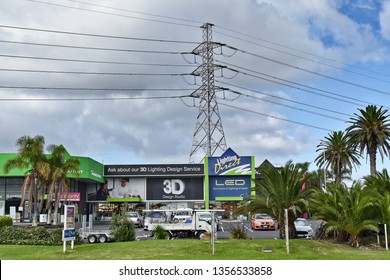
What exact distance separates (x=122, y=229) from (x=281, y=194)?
27.6 ft

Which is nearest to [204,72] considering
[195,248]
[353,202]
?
[353,202]

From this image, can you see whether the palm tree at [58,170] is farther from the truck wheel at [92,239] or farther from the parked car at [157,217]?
the truck wheel at [92,239]

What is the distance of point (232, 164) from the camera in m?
62.7

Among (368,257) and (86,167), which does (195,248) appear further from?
(86,167)

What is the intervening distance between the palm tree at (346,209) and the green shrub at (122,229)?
30.9 ft

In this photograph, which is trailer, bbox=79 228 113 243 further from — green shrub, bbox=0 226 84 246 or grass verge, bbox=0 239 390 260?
grass verge, bbox=0 239 390 260

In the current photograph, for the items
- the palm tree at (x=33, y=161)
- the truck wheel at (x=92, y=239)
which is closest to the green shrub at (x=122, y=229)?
the truck wheel at (x=92, y=239)

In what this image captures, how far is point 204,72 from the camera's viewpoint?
187ft

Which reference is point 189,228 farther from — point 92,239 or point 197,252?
point 197,252

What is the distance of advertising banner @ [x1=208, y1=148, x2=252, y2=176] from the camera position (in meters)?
62.6

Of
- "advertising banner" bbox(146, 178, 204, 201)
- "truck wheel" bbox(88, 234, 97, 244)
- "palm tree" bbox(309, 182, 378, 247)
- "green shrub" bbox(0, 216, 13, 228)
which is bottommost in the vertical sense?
"truck wheel" bbox(88, 234, 97, 244)

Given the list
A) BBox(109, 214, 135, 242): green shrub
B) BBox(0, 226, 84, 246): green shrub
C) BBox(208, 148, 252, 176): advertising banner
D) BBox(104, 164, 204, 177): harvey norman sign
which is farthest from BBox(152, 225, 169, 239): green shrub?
BBox(104, 164, 204, 177): harvey norman sign

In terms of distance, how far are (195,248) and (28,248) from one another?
7.88 m

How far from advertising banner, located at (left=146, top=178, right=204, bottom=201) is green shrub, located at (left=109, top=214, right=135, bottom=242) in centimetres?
4055
